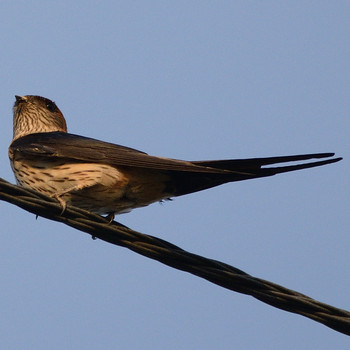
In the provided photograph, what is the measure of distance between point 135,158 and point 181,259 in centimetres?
162

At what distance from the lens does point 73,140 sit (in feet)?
21.6

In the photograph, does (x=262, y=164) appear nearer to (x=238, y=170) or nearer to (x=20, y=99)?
(x=238, y=170)

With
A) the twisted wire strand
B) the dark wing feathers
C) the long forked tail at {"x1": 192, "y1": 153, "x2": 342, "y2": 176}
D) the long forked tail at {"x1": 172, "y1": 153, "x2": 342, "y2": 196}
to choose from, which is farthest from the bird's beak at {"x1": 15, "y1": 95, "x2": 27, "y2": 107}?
the twisted wire strand

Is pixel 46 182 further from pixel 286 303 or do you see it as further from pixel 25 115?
pixel 286 303

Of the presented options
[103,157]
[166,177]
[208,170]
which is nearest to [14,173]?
[103,157]

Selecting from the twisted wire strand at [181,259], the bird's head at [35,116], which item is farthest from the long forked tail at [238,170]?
the bird's head at [35,116]

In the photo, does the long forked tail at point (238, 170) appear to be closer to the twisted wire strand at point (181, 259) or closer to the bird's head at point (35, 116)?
the twisted wire strand at point (181, 259)

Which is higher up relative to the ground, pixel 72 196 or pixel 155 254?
pixel 72 196

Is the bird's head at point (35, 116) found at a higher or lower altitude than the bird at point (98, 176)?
higher

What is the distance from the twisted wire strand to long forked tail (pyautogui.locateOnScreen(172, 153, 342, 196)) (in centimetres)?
83

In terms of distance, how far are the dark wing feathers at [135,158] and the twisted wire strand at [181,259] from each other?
32.2 inches

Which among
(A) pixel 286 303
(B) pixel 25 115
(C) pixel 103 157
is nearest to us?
(A) pixel 286 303

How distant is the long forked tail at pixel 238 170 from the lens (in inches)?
182

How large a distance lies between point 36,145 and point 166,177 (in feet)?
3.99
